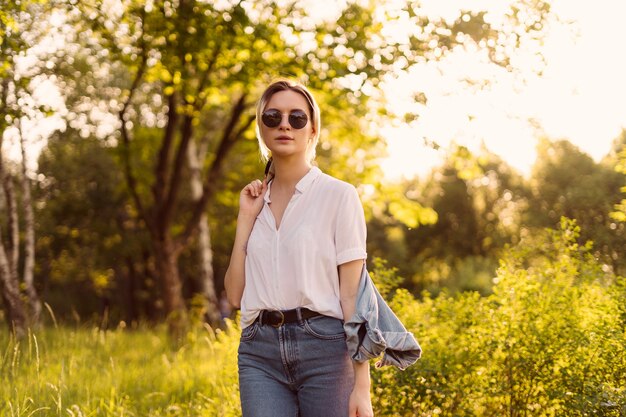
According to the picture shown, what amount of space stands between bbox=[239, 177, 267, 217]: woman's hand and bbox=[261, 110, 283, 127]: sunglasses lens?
0.27 meters

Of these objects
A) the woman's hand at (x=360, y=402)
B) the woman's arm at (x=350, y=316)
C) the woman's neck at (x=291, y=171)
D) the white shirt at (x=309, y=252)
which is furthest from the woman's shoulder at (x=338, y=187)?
the woman's hand at (x=360, y=402)

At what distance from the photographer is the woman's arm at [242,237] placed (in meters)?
3.17

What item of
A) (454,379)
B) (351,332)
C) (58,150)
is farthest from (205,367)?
(58,150)

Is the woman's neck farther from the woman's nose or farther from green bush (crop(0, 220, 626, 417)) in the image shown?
green bush (crop(0, 220, 626, 417))

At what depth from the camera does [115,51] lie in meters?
11.1

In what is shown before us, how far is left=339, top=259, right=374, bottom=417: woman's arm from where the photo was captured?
279 centimetres

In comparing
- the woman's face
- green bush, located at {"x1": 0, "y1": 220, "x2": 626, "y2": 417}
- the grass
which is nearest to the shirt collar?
the woman's face

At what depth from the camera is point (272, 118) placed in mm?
3156

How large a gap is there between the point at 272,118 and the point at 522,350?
3120 millimetres

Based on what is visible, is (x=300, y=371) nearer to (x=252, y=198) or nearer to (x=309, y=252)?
(x=309, y=252)

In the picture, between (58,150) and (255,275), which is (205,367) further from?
(58,150)

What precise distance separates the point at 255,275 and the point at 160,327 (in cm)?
930

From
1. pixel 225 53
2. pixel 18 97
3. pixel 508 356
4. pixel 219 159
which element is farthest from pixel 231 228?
pixel 508 356

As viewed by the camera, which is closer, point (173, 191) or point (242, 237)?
point (242, 237)
